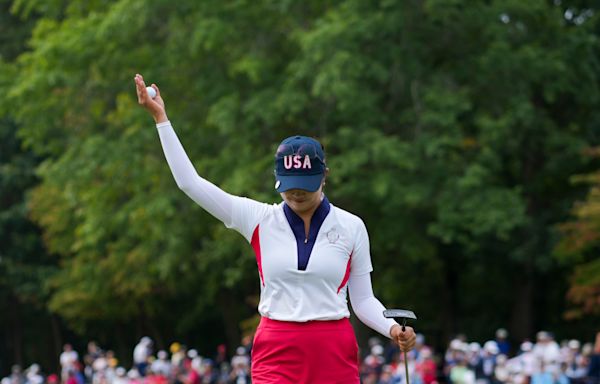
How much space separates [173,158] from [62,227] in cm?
3517

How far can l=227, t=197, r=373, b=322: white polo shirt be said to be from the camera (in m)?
5.68

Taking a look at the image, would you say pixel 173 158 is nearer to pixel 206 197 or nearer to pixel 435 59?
pixel 206 197

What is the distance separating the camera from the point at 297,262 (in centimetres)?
568

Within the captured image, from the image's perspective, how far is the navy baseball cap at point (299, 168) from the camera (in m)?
5.64

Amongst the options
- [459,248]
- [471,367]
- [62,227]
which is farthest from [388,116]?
[62,227]

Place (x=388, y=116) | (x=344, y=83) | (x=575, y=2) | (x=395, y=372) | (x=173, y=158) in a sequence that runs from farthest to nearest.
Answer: (x=575, y=2) < (x=388, y=116) < (x=344, y=83) < (x=395, y=372) < (x=173, y=158)

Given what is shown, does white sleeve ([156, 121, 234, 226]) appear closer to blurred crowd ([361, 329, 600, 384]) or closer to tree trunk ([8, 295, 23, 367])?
blurred crowd ([361, 329, 600, 384])

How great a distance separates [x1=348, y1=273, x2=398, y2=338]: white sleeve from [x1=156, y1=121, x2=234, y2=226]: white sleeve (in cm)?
74

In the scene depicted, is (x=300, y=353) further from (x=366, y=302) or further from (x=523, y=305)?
(x=523, y=305)

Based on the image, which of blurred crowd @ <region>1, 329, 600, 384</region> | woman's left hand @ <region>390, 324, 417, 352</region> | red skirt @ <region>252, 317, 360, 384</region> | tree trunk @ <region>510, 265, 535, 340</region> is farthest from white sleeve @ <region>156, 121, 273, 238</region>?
tree trunk @ <region>510, 265, 535, 340</region>

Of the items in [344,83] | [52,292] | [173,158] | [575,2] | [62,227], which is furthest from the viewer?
[52,292]

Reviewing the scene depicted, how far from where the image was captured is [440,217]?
27.2m

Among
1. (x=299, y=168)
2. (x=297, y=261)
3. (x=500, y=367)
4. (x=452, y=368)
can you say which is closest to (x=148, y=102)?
(x=299, y=168)

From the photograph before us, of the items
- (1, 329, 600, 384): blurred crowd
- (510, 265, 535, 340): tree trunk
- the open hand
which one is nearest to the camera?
the open hand
